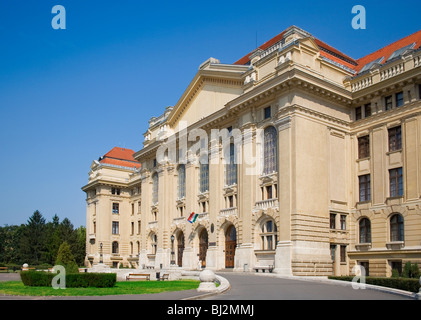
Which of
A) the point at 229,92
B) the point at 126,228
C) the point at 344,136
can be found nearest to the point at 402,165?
the point at 344,136

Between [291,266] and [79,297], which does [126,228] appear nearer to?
[291,266]

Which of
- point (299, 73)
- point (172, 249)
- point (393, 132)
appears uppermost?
point (299, 73)

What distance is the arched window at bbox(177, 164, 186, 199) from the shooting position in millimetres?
54250

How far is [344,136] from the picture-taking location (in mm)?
40625

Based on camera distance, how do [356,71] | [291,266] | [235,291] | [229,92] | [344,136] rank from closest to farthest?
[235,291]
[291,266]
[344,136]
[356,71]
[229,92]

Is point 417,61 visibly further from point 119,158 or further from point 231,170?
point 119,158

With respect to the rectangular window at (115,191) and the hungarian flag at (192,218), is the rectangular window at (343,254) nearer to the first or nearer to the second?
the hungarian flag at (192,218)

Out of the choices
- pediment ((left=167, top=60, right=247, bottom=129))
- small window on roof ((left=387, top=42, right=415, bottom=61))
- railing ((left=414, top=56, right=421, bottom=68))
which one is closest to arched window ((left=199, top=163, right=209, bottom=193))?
pediment ((left=167, top=60, right=247, bottom=129))

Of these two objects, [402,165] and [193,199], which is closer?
[402,165]

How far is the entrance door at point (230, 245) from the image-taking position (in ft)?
144

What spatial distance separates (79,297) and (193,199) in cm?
3098

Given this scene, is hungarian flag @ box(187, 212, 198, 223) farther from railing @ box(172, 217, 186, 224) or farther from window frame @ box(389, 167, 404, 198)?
window frame @ box(389, 167, 404, 198)

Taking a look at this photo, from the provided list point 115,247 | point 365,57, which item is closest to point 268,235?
point 365,57

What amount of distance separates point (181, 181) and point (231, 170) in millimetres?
10915
